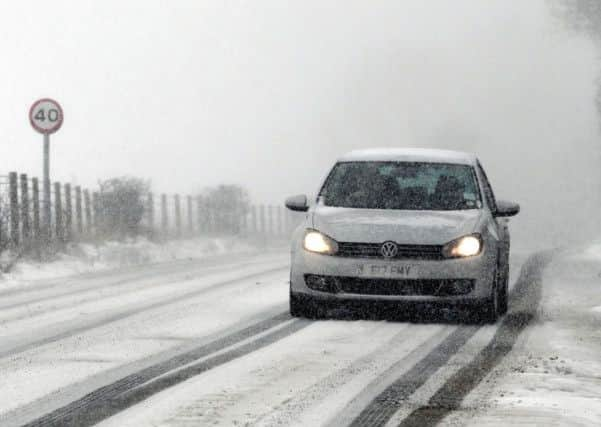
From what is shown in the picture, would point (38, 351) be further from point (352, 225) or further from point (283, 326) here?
point (352, 225)

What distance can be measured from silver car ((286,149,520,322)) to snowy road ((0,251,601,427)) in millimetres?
268

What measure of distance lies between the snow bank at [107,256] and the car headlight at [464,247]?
25.8 ft

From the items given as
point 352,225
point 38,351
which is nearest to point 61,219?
point 352,225

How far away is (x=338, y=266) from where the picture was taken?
1279 cm

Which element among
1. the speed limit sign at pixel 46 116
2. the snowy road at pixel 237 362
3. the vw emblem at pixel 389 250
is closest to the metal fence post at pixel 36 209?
the speed limit sign at pixel 46 116

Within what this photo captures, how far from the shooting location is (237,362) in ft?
32.2

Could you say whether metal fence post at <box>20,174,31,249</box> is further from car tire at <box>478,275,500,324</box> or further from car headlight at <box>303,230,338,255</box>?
car tire at <box>478,275,500,324</box>

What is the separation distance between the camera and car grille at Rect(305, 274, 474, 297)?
12.8 meters

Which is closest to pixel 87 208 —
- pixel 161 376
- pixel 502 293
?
pixel 502 293

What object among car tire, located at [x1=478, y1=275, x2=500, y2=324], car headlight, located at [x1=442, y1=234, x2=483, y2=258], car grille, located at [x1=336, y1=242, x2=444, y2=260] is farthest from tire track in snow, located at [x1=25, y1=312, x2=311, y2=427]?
car tire, located at [x1=478, y1=275, x2=500, y2=324]

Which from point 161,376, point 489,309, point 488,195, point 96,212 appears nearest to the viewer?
point 161,376

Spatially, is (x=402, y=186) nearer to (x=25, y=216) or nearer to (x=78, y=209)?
(x=25, y=216)

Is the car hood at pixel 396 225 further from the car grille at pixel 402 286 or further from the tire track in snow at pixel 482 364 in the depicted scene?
the tire track in snow at pixel 482 364

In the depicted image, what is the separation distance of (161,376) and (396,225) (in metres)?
4.25
